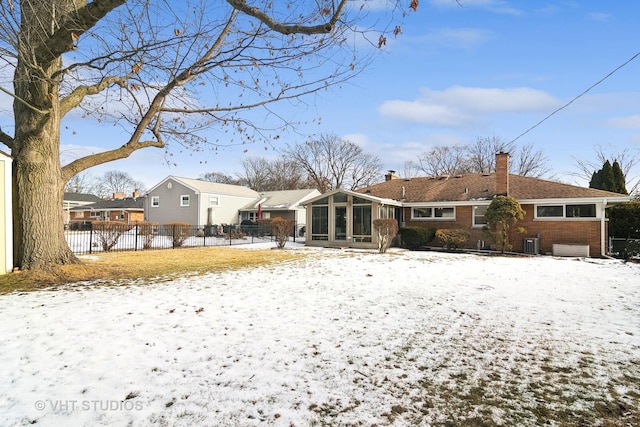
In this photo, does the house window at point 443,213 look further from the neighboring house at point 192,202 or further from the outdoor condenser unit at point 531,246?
the neighboring house at point 192,202

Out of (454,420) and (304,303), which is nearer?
(454,420)

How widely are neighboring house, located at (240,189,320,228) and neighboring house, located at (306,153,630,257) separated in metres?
9.32

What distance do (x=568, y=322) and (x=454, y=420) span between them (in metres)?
3.88

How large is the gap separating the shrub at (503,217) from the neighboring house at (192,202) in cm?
2349

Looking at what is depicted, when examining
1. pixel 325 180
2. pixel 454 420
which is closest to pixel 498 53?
pixel 454 420

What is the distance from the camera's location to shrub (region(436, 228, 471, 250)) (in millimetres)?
17906

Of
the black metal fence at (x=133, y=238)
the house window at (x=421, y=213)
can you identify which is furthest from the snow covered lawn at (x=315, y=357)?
the house window at (x=421, y=213)

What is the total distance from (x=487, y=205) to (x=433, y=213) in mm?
3006

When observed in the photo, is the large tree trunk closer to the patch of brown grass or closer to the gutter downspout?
the patch of brown grass

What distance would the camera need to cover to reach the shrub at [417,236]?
19.2 metres

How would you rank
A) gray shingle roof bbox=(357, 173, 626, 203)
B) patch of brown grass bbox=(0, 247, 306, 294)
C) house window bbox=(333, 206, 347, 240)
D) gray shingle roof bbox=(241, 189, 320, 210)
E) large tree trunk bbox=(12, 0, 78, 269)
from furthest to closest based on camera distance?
gray shingle roof bbox=(241, 189, 320, 210), house window bbox=(333, 206, 347, 240), gray shingle roof bbox=(357, 173, 626, 203), large tree trunk bbox=(12, 0, 78, 269), patch of brown grass bbox=(0, 247, 306, 294)

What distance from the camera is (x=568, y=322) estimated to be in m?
5.41

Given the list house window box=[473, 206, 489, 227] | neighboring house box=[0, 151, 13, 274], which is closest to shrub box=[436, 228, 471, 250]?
house window box=[473, 206, 489, 227]

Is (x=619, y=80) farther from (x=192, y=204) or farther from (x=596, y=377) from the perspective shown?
(x=192, y=204)
